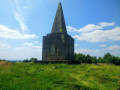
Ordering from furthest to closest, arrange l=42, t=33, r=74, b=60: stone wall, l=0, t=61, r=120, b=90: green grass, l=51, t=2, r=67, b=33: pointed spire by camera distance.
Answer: l=51, t=2, r=67, b=33: pointed spire
l=42, t=33, r=74, b=60: stone wall
l=0, t=61, r=120, b=90: green grass

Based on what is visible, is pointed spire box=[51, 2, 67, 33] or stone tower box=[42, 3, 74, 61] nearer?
stone tower box=[42, 3, 74, 61]

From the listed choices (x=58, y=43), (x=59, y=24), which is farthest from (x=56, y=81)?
(x=59, y=24)

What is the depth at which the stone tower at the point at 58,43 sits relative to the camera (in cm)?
1491

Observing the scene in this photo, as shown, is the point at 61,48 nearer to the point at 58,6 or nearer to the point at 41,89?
the point at 58,6

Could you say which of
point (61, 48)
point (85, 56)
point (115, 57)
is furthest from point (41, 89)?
point (115, 57)

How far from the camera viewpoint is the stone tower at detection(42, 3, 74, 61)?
14906 millimetres

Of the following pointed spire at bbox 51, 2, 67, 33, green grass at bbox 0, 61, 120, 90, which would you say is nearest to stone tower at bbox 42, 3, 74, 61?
pointed spire at bbox 51, 2, 67, 33

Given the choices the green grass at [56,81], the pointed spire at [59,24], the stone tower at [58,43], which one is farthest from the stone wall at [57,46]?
the green grass at [56,81]

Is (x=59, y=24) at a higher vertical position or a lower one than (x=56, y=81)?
higher

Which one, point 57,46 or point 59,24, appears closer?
point 57,46

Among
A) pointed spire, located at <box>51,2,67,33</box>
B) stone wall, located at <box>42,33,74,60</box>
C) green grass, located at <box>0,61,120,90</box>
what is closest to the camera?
green grass, located at <box>0,61,120,90</box>

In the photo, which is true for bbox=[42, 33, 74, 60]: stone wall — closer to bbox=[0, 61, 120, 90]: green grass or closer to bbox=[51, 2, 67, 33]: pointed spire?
bbox=[51, 2, 67, 33]: pointed spire

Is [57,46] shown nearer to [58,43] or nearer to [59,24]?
[58,43]

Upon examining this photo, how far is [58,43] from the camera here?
1526cm
